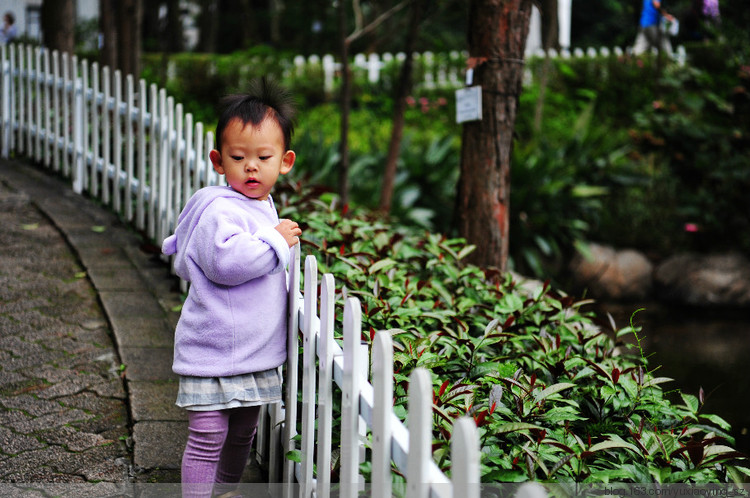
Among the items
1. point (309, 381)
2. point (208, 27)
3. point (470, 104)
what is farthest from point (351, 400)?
point (208, 27)

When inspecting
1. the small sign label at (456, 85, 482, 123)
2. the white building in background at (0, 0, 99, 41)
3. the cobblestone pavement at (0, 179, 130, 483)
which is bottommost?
the cobblestone pavement at (0, 179, 130, 483)

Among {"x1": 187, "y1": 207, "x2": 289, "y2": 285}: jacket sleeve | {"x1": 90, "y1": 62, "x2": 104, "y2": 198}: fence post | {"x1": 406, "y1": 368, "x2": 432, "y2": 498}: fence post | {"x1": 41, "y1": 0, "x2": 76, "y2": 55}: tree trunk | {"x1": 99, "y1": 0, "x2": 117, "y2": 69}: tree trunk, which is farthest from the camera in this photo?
{"x1": 41, "y1": 0, "x2": 76, "y2": 55}: tree trunk

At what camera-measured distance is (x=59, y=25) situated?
24.9 feet

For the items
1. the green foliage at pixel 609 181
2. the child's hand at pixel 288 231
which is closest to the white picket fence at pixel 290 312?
the child's hand at pixel 288 231

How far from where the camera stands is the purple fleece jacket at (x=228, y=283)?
85.4 inches

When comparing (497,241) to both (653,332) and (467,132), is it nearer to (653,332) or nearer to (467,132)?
(467,132)

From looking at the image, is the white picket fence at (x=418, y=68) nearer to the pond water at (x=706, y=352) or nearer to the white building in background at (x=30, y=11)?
the pond water at (x=706, y=352)

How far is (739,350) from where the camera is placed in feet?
20.4

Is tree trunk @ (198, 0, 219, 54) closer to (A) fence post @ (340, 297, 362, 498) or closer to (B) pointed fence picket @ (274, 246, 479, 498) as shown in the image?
(B) pointed fence picket @ (274, 246, 479, 498)

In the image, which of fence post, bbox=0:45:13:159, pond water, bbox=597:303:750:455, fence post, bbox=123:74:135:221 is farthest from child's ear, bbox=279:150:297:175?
fence post, bbox=0:45:13:159

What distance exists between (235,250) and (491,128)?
101 inches

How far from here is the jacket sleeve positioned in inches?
84.6

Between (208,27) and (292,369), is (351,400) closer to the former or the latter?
(292,369)

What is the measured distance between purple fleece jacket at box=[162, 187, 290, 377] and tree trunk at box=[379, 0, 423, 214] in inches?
175
